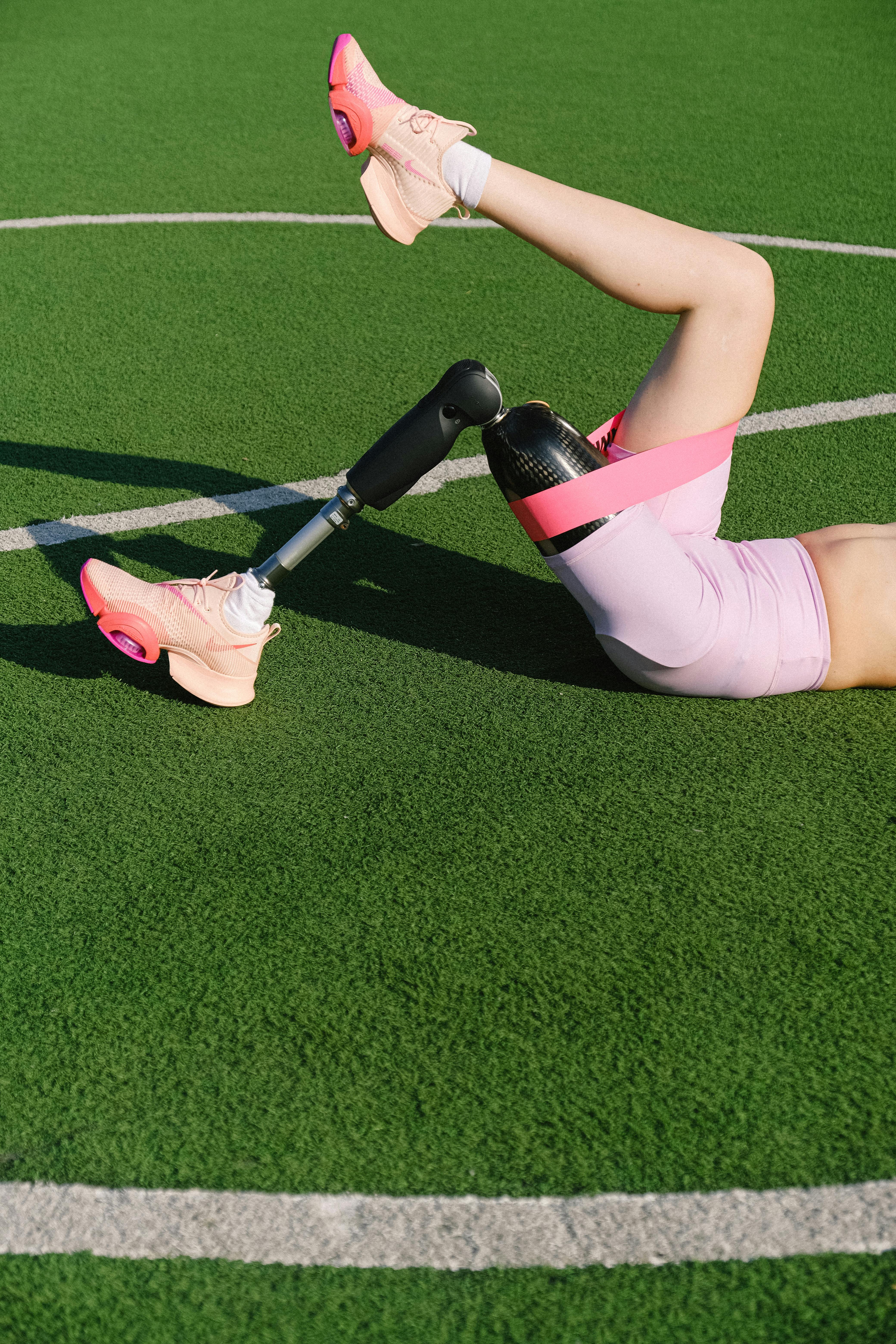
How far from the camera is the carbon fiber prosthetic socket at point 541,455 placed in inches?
102

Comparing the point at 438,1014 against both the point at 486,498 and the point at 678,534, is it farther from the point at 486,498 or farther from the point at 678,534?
the point at 486,498

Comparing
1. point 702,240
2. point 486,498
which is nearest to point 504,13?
point 486,498

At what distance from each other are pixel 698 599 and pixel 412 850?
836 millimetres

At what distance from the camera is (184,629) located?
2818 millimetres

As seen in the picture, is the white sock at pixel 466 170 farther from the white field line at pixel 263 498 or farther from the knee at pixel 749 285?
the white field line at pixel 263 498

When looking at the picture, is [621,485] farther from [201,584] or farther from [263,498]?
→ [263,498]

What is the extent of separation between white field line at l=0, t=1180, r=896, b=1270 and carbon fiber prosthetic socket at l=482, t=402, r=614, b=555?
4.46 ft

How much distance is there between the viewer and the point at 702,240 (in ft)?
8.79

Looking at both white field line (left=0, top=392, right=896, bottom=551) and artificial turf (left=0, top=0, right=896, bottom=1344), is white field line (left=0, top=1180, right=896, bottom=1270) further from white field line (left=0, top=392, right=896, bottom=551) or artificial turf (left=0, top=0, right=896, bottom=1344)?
white field line (left=0, top=392, right=896, bottom=551)

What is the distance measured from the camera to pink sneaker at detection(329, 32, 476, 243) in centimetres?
266

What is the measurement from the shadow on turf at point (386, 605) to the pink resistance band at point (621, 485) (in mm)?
517

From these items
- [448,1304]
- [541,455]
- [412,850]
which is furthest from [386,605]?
[448,1304]

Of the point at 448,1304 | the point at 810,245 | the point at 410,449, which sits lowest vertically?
the point at 448,1304

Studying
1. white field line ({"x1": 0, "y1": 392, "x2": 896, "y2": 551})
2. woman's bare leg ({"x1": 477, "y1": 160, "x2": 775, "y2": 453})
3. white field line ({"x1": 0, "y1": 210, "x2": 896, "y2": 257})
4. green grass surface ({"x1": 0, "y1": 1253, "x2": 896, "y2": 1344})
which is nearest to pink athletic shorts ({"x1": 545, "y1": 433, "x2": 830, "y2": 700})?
woman's bare leg ({"x1": 477, "y1": 160, "x2": 775, "y2": 453})
